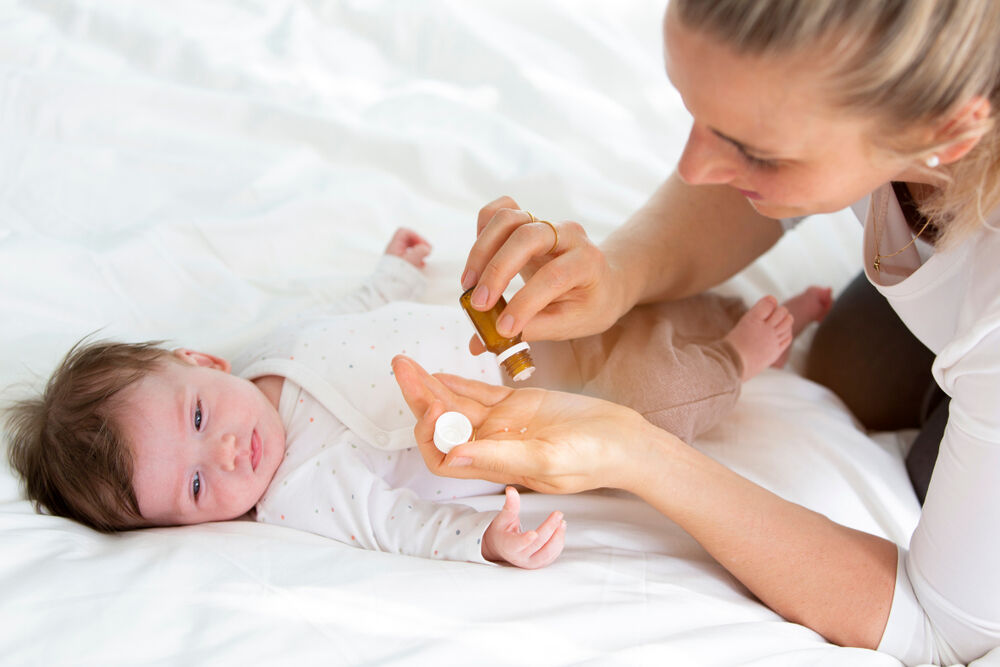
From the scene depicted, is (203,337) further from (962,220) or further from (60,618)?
(962,220)

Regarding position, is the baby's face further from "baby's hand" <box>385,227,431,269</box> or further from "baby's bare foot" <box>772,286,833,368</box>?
"baby's bare foot" <box>772,286,833,368</box>

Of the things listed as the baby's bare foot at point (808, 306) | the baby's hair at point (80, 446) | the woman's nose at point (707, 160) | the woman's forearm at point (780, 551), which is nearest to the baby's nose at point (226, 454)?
the baby's hair at point (80, 446)

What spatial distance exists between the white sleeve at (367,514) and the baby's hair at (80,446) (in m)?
0.21

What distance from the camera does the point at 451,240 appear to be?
1.73 meters

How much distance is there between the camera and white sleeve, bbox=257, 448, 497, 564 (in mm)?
1085

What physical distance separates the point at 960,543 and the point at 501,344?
0.57m

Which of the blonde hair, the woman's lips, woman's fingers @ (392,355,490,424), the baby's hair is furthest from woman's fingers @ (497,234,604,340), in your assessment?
the baby's hair

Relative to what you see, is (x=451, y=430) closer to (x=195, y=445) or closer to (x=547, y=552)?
(x=547, y=552)

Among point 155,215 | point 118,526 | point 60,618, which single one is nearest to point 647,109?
point 155,215

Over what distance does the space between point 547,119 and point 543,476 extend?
1263 millimetres

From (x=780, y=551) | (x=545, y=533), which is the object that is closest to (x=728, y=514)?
(x=780, y=551)

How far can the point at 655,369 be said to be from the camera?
1274mm

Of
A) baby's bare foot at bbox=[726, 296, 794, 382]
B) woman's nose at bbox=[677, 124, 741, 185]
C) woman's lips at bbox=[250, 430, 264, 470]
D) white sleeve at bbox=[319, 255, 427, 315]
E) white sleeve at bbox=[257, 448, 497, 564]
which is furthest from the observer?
white sleeve at bbox=[319, 255, 427, 315]

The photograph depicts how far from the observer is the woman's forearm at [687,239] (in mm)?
1330
